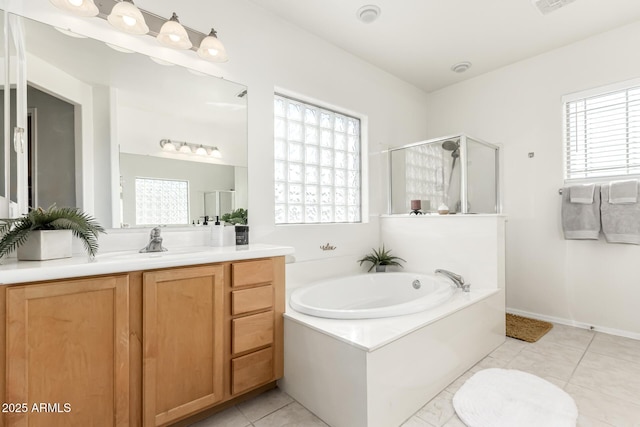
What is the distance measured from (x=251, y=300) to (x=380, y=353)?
74 centimetres

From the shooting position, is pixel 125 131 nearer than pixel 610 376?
Yes

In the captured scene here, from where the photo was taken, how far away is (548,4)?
2291 millimetres

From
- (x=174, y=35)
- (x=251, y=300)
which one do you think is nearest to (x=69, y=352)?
(x=251, y=300)

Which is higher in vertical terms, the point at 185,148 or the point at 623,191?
the point at 185,148

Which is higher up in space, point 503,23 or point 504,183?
point 503,23

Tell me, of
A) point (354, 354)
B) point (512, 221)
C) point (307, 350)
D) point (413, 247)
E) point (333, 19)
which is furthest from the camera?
point (512, 221)

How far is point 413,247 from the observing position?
118 inches

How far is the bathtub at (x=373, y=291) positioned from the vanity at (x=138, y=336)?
1.39ft

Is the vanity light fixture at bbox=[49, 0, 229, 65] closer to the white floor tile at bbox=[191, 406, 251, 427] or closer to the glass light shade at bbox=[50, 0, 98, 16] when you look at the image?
the glass light shade at bbox=[50, 0, 98, 16]

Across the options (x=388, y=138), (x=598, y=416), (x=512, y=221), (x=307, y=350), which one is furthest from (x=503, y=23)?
(x=307, y=350)

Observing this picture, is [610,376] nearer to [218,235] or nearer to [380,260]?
[380,260]

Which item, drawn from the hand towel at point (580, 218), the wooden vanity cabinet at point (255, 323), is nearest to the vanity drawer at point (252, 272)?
the wooden vanity cabinet at point (255, 323)

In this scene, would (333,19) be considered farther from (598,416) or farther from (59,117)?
(598,416)

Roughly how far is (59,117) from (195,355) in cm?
140
